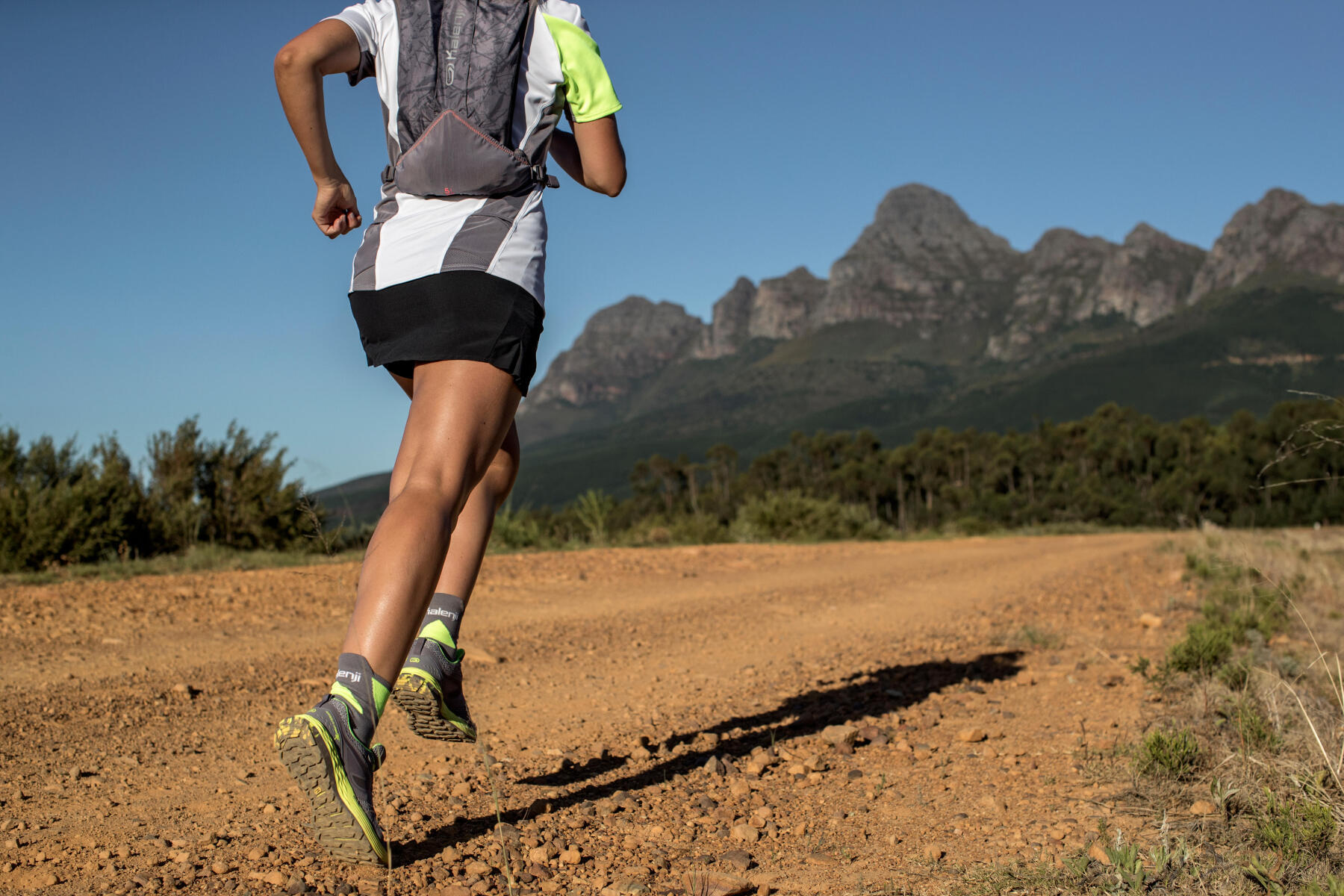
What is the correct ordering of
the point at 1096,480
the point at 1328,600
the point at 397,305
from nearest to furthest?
the point at 397,305
the point at 1328,600
the point at 1096,480

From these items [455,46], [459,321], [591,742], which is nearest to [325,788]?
[459,321]

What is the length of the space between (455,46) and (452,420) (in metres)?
0.83

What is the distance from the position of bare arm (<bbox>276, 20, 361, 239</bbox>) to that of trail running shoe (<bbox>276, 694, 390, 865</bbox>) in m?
1.12

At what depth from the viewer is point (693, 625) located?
16.8ft

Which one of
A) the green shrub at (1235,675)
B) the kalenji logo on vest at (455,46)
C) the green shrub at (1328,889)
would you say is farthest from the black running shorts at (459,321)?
the green shrub at (1235,675)

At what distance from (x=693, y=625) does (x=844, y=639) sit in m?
0.86

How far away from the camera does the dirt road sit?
70.9 inches

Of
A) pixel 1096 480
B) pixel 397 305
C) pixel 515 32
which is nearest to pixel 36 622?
pixel 397 305

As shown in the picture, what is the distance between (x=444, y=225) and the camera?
6.30 feet

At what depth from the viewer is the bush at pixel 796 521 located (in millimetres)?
14359

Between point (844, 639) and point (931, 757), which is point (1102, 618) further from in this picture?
point (931, 757)

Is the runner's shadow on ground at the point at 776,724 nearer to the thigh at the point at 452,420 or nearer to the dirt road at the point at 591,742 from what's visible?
the dirt road at the point at 591,742

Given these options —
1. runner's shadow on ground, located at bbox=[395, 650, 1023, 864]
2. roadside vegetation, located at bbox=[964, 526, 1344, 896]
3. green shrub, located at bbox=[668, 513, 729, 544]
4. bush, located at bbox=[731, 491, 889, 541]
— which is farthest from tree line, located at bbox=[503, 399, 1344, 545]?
roadside vegetation, located at bbox=[964, 526, 1344, 896]

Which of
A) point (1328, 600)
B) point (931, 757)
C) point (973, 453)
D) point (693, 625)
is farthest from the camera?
point (973, 453)
